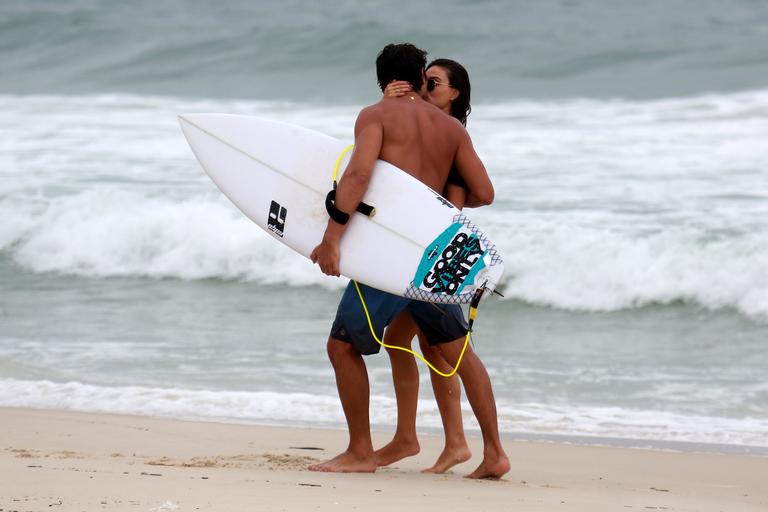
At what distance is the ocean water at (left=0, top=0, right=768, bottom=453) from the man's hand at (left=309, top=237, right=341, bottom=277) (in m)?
1.53

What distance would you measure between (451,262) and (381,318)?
30 cm

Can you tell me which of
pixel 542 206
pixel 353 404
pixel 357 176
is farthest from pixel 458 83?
pixel 542 206

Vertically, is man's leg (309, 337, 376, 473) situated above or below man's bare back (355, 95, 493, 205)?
below

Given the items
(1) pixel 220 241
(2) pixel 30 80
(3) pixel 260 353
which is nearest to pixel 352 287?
(3) pixel 260 353

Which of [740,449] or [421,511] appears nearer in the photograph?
[421,511]

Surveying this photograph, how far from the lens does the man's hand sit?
373 centimetres

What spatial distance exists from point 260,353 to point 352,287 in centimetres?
273

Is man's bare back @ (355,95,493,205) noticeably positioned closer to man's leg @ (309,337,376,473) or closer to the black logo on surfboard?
the black logo on surfboard

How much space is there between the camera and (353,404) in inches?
151

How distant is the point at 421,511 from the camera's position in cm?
313

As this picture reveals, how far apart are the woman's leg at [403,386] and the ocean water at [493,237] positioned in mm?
1011

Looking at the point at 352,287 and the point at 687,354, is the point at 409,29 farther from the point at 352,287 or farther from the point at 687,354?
the point at 352,287

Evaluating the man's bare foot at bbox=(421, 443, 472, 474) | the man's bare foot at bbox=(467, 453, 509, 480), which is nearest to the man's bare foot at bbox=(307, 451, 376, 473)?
the man's bare foot at bbox=(421, 443, 472, 474)

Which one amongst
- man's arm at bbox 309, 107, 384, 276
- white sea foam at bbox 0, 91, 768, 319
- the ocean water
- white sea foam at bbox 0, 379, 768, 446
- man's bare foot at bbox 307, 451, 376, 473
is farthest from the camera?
white sea foam at bbox 0, 91, 768, 319
